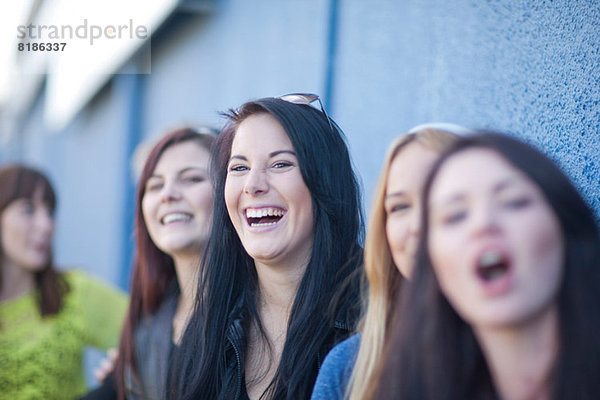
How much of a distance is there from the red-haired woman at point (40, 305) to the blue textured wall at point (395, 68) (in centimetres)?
155

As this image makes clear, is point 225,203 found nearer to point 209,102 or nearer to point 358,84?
point 358,84

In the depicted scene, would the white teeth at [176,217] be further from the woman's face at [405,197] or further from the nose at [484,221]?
the nose at [484,221]

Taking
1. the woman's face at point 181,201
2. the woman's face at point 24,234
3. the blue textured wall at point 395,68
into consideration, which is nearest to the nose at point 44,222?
the woman's face at point 24,234

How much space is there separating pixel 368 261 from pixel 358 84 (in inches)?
68.2

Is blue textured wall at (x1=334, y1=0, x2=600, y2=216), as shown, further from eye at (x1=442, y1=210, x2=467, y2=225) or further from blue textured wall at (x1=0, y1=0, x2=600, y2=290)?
eye at (x1=442, y1=210, x2=467, y2=225)

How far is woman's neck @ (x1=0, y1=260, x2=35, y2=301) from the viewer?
11.2ft

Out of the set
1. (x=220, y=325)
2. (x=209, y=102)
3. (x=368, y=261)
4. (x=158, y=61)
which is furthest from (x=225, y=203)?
(x=158, y=61)

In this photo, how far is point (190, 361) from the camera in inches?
89.0

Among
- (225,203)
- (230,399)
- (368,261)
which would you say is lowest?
(230,399)

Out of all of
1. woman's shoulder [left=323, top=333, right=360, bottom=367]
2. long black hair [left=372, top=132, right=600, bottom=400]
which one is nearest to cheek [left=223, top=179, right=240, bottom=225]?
woman's shoulder [left=323, top=333, right=360, bottom=367]

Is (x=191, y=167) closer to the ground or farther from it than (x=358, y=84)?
closer to the ground

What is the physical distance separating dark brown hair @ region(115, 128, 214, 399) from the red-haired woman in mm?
495

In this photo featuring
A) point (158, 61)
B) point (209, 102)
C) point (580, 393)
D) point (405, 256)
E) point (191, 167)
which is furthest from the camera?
point (158, 61)

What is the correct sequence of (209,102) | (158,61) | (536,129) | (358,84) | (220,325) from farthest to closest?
(158,61), (209,102), (358,84), (220,325), (536,129)
